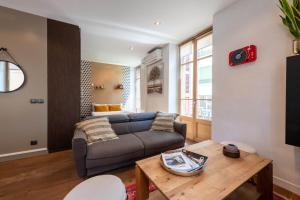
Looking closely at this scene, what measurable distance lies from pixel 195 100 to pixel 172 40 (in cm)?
182

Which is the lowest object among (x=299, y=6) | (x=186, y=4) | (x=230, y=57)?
(x=230, y=57)

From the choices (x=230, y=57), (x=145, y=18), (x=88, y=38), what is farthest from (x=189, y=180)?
(x=88, y=38)

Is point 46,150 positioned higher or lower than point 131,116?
lower

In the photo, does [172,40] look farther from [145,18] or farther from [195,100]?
[195,100]

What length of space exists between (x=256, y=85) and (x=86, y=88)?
5547 mm

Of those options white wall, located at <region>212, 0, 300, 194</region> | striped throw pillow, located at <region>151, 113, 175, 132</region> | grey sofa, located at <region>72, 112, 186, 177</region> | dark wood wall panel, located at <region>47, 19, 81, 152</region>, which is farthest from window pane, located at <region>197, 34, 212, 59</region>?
dark wood wall panel, located at <region>47, 19, 81, 152</region>

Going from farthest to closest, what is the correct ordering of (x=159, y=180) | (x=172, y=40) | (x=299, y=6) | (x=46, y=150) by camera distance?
1. (x=172, y=40)
2. (x=46, y=150)
3. (x=299, y=6)
4. (x=159, y=180)

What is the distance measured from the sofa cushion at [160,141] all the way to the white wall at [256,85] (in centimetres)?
A: 78

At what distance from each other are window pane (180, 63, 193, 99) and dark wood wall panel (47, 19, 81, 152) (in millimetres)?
2735

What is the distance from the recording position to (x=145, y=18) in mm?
2758

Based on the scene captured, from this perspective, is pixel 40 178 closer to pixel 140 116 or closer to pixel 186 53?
pixel 140 116

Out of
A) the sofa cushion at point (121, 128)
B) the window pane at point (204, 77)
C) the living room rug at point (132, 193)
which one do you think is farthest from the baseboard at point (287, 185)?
the sofa cushion at point (121, 128)

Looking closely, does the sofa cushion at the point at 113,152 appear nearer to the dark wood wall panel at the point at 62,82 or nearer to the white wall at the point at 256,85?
the dark wood wall panel at the point at 62,82

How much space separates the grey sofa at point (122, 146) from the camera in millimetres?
1851
